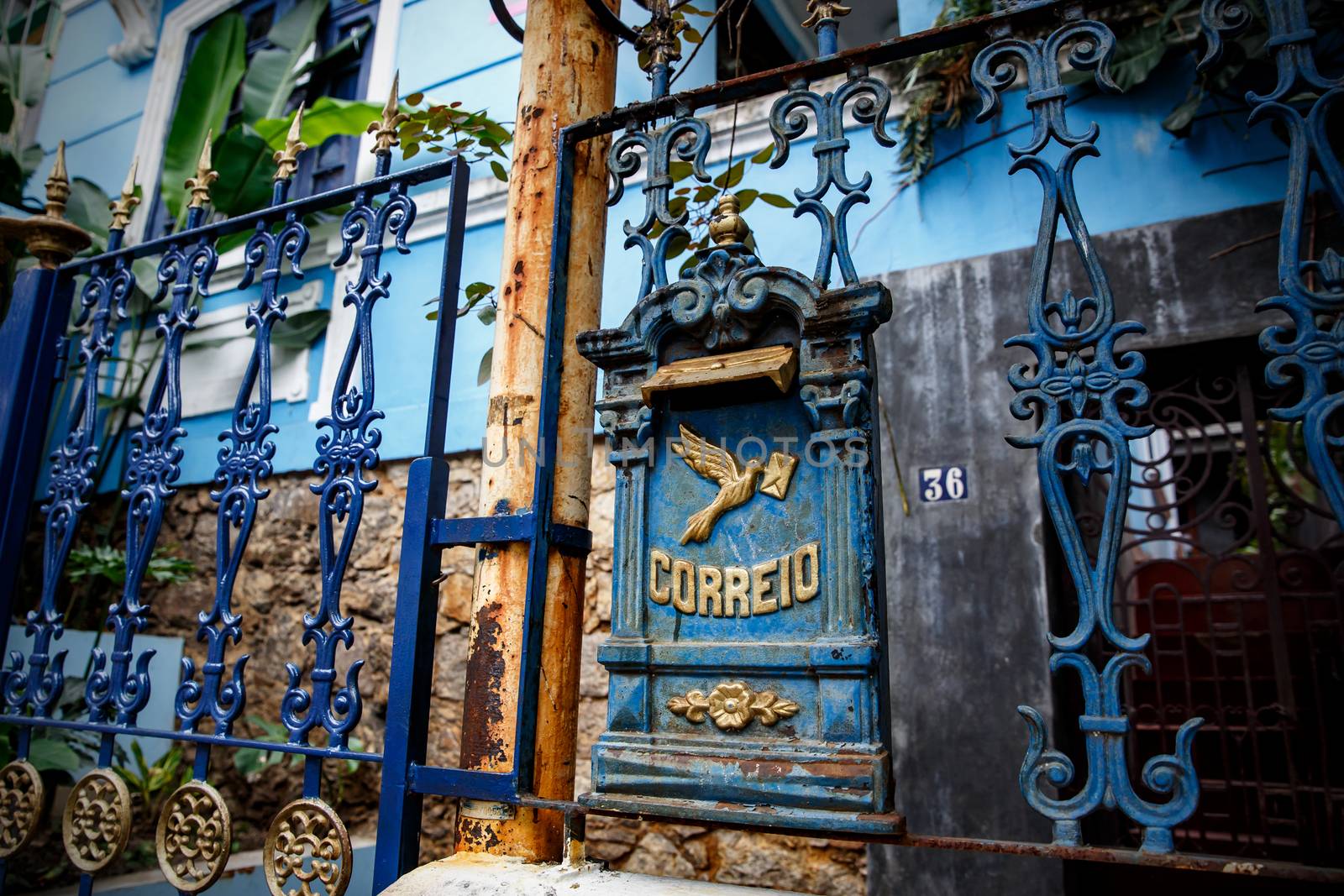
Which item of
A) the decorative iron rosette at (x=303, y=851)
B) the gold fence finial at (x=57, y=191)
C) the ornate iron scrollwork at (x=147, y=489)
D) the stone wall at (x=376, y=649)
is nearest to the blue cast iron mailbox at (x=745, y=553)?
the decorative iron rosette at (x=303, y=851)

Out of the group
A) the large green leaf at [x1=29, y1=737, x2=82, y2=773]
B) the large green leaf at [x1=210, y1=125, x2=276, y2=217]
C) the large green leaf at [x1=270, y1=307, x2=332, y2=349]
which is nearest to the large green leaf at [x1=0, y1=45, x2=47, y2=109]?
the large green leaf at [x1=210, y1=125, x2=276, y2=217]

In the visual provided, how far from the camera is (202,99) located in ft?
16.6

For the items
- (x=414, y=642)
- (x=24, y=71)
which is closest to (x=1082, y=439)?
(x=414, y=642)

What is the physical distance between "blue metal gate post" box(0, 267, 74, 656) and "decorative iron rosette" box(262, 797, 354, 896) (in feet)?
4.07

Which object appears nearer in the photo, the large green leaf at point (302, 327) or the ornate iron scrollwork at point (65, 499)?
the ornate iron scrollwork at point (65, 499)

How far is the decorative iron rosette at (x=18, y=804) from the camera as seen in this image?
224cm

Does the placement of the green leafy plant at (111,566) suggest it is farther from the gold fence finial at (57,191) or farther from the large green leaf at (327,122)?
the large green leaf at (327,122)

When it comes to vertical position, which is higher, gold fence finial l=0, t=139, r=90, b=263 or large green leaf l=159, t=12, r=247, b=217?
large green leaf l=159, t=12, r=247, b=217

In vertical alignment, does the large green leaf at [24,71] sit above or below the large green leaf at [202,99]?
above

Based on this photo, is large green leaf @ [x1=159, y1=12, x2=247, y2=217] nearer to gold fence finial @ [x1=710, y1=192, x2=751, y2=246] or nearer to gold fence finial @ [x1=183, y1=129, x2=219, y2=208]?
gold fence finial @ [x1=183, y1=129, x2=219, y2=208]

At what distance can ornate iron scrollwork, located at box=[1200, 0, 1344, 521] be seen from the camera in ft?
4.41

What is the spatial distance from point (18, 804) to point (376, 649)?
200 centimetres

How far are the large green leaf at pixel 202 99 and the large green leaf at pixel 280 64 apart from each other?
11 centimetres

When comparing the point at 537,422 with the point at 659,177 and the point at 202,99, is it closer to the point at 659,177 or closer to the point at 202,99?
the point at 659,177
